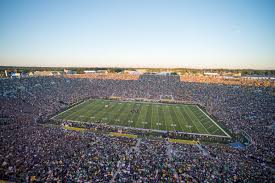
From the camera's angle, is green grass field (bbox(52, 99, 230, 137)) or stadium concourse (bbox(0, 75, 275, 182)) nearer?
stadium concourse (bbox(0, 75, 275, 182))

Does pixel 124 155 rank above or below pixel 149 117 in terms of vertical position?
above

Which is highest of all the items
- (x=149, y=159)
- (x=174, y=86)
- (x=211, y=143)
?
(x=174, y=86)

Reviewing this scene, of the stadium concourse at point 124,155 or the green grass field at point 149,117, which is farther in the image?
the green grass field at point 149,117

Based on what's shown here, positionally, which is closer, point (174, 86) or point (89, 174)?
point (89, 174)

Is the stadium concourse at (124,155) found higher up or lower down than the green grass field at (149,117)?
higher up

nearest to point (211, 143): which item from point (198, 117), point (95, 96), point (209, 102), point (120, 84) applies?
point (198, 117)

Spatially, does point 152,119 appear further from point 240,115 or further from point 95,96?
point 95,96

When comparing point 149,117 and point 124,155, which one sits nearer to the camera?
point 124,155

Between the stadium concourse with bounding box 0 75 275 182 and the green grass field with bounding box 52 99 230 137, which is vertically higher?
the stadium concourse with bounding box 0 75 275 182
